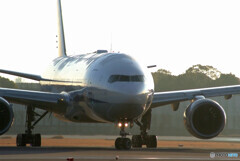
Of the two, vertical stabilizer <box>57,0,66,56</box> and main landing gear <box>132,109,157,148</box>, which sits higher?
vertical stabilizer <box>57,0,66,56</box>

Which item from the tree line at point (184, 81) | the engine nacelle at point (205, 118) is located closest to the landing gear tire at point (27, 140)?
the engine nacelle at point (205, 118)

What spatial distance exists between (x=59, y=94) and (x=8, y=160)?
527 inches

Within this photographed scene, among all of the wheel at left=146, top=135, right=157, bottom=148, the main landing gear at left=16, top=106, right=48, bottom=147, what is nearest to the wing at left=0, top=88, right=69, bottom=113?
the main landing gear at left=16, top=106, right=48, bottom=147

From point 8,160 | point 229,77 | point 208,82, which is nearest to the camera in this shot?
point 8,160

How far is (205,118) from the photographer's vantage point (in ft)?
111

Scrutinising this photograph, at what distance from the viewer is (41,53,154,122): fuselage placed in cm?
3056

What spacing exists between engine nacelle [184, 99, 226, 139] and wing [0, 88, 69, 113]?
6.01 m

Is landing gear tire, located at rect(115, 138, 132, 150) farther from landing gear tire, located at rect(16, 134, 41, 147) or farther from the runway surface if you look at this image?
landing gear tire, located at rect(16, 134, 41, 147)

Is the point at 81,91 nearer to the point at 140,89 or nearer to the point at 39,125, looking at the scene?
the point at 140,89

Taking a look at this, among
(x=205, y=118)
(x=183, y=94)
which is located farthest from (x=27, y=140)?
(x=205, y=118)

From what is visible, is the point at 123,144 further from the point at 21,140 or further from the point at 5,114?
the point at 21,140

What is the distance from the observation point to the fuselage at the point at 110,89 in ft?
100

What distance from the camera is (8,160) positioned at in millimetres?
21719

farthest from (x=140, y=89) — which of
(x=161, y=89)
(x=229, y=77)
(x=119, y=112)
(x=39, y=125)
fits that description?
(x=229, y=77)
